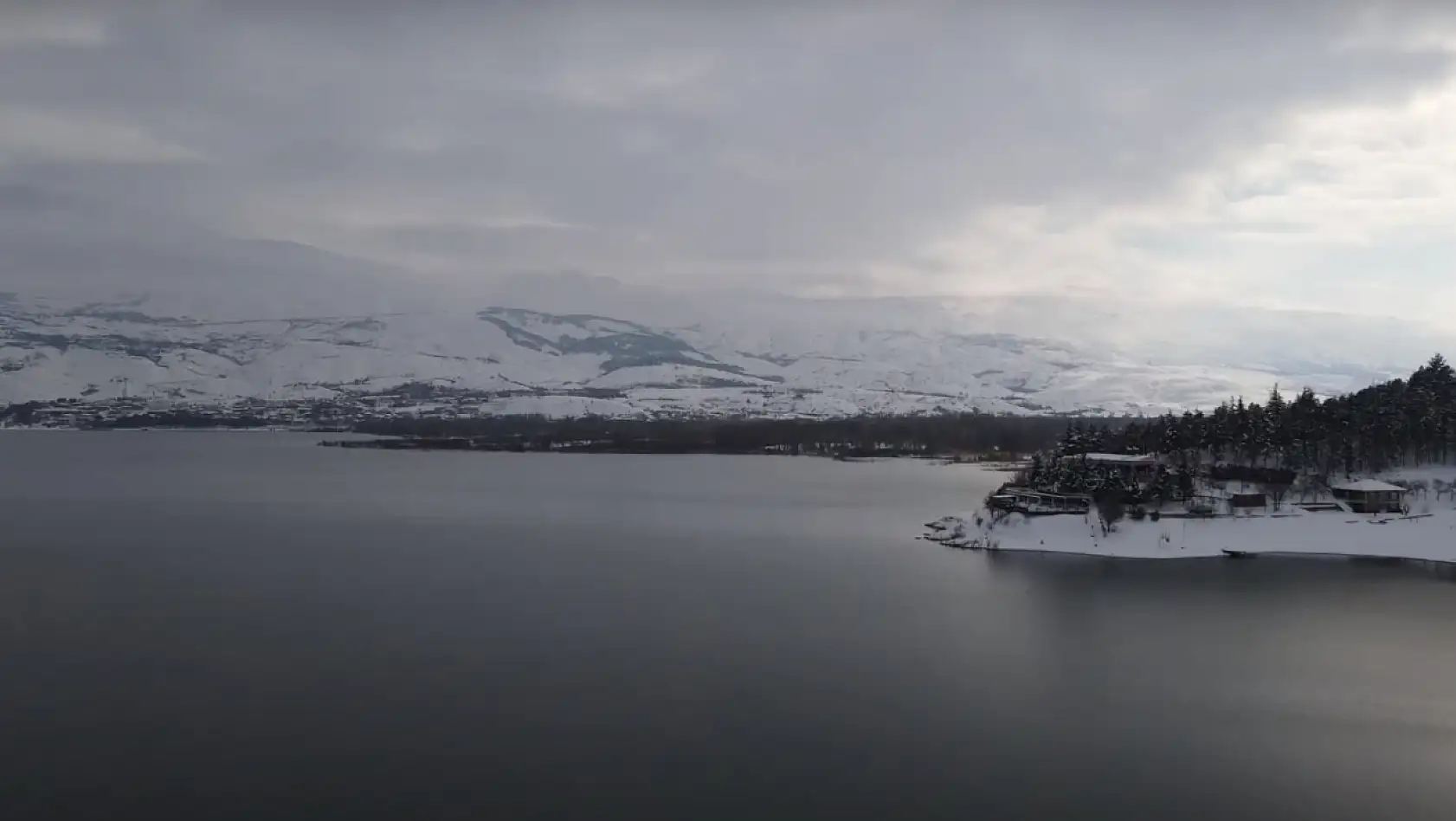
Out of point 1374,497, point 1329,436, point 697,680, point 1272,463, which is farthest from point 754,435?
point 697,680

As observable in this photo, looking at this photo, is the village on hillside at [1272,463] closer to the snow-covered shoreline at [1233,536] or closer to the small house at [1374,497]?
the small house at [1374,497]

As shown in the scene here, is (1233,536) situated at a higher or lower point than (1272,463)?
lower

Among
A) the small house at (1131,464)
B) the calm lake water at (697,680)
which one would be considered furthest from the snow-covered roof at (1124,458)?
the calm lake water at (697,680)

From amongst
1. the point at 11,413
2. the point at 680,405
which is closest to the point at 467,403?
the point at 680,405

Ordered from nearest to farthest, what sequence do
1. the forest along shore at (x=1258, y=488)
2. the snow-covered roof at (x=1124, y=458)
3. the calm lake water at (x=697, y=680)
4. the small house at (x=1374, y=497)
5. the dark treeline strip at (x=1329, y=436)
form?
the calm lake water at (x=697, y=680) < the forest along shore at (x=1258, y=488) < the small house at (x=1374, y=497) < the dark treeline strip at (x=1329, y=436) < the snow-covered roof at (x=1124, y=458)

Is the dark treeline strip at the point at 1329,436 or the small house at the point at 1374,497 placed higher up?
the dark treeline strip at the point at 1329,436

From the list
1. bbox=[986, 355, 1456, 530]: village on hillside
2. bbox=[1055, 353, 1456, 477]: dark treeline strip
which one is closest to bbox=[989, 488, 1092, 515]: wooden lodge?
bbox=[986, 355, 1456, 530]: village on hillside

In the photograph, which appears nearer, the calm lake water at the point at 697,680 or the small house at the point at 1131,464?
the calm lake water at the point at 697,680

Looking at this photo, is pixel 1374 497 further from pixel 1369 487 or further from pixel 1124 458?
pixel 1124 458
